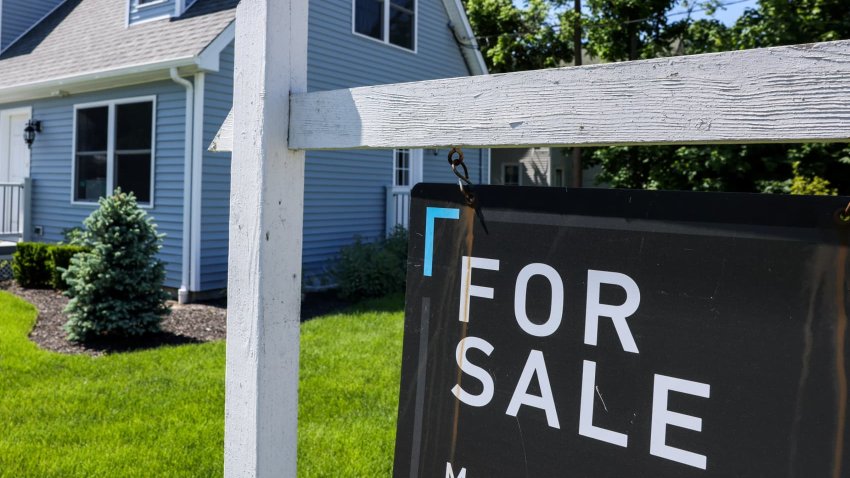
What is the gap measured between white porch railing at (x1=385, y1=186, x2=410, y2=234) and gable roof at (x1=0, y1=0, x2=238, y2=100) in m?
4.13

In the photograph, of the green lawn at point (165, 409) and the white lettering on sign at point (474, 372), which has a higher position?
the white lettering on sign at point (474, 372)

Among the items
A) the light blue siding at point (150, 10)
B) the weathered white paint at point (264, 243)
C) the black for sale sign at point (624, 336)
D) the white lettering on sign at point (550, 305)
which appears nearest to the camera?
the black for sale sign at point (624, 336)

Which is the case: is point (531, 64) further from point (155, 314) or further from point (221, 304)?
point (155, 314)

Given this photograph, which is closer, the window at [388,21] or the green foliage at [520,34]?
the window at [388,21]

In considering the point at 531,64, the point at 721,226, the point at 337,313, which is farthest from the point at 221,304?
the point at 531,64

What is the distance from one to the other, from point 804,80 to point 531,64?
20786mm

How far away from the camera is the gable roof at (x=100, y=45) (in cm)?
940

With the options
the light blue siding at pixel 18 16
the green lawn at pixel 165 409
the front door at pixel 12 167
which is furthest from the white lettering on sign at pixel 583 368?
the light blue siding at pixel 18 16

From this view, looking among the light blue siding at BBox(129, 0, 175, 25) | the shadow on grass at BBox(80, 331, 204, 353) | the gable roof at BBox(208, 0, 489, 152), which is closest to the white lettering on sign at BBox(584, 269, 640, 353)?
the shadow on grass at BBox(80, 331, 204, 353)

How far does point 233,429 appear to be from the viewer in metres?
1.62

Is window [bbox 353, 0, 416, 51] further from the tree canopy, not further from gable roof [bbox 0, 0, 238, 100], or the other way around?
the tree canopy

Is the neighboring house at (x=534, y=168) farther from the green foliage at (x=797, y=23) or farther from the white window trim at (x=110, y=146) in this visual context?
the white window trim at (x=110, y=146)

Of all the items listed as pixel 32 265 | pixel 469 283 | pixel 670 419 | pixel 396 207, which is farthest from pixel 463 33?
pixel 670 419

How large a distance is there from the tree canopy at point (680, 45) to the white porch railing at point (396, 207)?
5907mm
